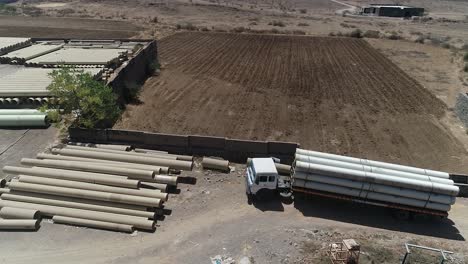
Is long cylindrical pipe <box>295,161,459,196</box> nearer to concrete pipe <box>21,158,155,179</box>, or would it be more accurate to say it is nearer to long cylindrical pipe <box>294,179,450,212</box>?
long cylindrical pipe <box>294,179,450,212</box>

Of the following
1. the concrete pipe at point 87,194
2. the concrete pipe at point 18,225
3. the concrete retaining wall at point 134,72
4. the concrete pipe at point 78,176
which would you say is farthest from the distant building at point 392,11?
the concrete pipe at point 18,225

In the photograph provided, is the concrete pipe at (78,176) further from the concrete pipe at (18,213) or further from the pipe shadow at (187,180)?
the pipe shadow at (187,180)

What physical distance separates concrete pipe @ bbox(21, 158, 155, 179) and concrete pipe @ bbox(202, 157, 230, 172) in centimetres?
380

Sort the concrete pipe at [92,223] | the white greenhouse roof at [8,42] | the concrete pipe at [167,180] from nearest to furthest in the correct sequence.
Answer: the concrete pipe at [92,223]
the concrete pipe at [167,180]
the white greenhouse roof at [8,42]

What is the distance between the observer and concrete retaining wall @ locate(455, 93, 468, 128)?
108 feet

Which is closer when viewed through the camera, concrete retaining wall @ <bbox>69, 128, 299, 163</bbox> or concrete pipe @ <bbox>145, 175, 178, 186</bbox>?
concrete pipe @ <bbox>145, 175, 178, 186</bbox>

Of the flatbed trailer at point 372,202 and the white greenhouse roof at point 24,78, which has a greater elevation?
the white greenhouse roof at point 24,78

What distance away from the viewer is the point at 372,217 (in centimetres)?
2139

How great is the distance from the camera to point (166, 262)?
17469mm

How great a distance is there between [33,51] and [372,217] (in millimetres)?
39960

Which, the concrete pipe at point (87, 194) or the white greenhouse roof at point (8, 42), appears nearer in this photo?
the concrete pipe at point (87, 194)

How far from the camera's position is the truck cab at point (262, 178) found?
21362mm

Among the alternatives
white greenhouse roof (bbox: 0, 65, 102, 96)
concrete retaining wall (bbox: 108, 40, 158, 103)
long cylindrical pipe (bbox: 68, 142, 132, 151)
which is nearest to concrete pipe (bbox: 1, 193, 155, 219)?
long cylindrical pipe (bbox: 68, 142, 132, 151)

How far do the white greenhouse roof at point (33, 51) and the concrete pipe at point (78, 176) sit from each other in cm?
2231
